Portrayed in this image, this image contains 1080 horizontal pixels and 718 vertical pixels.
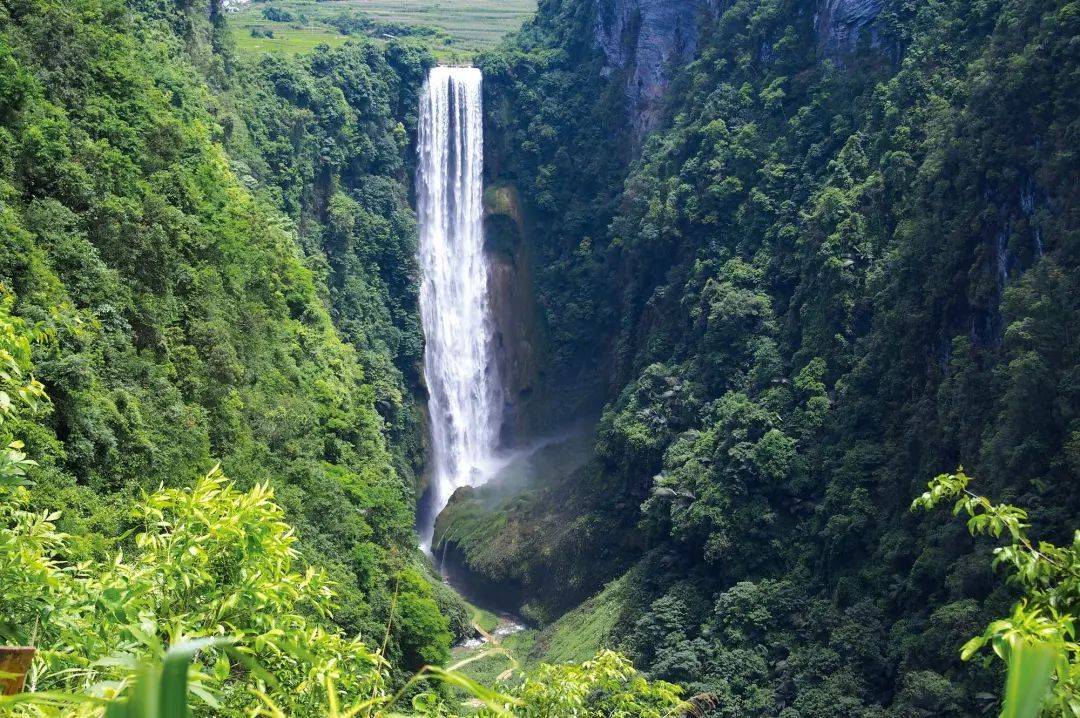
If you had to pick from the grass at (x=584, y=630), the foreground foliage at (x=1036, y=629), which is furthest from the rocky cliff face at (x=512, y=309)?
the foreground foliage at (x=1036, y=629)

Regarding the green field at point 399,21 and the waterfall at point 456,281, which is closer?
the waterfall at point 456,281

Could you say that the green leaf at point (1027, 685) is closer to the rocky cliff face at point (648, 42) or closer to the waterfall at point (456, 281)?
the waterfall at point (456, 281)

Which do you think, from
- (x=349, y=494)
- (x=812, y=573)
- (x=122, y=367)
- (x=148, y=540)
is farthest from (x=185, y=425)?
(x=812, y=573)

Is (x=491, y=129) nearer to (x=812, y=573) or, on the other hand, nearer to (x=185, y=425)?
(x=812, y=573)

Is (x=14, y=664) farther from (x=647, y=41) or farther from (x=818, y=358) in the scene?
(x=647, y=41)

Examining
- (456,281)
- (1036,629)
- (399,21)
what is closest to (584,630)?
(456,281)
